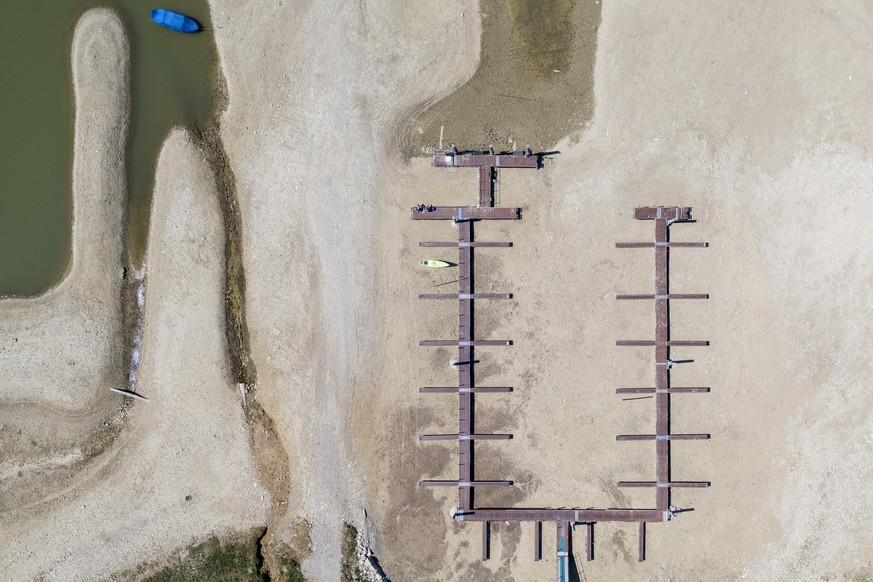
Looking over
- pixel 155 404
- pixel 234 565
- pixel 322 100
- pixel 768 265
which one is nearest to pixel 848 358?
pixel 768 265

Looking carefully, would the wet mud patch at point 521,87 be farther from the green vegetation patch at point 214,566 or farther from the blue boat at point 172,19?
the green vegetation patch at point 214,566

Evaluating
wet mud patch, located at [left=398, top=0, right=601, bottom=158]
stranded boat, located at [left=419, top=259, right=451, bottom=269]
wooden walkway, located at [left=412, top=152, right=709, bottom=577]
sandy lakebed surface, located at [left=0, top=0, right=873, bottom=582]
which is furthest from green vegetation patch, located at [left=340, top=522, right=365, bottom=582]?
wet mud patch, located at [left=398, top=0, right=601, bottom=158]

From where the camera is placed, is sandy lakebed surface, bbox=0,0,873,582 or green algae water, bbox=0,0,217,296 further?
green algae water, bbox=0,0,217,296

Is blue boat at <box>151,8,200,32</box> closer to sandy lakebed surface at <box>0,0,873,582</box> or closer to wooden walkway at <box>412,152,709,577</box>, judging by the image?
sandy lakebed surface at <box>0,0,873,582</box>

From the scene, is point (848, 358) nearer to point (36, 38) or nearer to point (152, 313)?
point (152, 313)

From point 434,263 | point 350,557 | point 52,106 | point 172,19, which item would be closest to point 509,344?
point 434,263

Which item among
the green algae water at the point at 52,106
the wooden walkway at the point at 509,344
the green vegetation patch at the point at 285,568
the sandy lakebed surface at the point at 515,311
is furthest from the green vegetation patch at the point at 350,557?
the green algae water at the point at 52,106

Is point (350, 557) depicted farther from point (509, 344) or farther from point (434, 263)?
point (434, 263)
